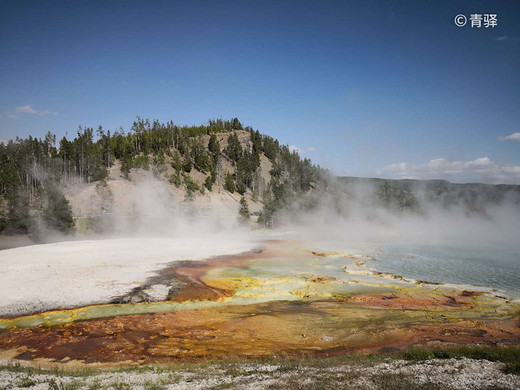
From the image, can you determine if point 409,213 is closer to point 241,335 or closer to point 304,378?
point 241,335

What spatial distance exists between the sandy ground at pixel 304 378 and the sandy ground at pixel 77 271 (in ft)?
21.1

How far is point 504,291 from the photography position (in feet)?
50.7

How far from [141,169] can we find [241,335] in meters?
59.5

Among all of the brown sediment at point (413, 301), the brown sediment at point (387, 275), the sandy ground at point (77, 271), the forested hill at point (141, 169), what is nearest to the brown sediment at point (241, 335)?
the brown sediment at point (413, 301)

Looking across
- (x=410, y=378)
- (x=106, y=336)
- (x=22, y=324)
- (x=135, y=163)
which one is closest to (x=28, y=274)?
(x=22, y=324)

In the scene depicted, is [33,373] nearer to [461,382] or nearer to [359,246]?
[461,382]

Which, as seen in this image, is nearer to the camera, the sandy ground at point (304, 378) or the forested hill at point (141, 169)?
the sandy ground at point (304, 378)

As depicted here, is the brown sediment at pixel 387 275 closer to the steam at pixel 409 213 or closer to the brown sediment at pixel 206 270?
the brown sediment at pixel 206 270

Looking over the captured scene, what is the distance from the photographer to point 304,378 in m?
6.37

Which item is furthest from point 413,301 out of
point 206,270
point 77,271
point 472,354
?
point 77,271

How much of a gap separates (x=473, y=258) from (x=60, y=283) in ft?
90.6

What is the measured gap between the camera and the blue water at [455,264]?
17.8m

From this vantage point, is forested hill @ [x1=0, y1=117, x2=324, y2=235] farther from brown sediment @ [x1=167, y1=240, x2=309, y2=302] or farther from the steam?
brown sediment @ [x1=167, y1=240, x2=309, y2=302]

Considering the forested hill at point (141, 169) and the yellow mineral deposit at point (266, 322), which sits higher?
the forested hill at point (141, 169)
